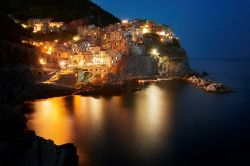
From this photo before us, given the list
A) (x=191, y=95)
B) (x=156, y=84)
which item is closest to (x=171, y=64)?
(x=156, y=84)

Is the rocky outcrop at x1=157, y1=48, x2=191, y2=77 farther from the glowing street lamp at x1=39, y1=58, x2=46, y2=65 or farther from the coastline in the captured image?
the glowing street lamp at x1=39, y1=58, x2=46, y2=65

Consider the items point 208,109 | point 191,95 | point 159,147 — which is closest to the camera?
point 159,147

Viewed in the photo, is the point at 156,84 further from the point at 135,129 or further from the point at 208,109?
the point at 135,129

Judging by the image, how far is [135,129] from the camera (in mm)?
28062

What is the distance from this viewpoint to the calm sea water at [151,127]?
20.7 metres

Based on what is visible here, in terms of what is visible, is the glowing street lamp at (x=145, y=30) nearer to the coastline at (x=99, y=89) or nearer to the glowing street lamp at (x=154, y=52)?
the glowing street lamp at (x=154, y=52)

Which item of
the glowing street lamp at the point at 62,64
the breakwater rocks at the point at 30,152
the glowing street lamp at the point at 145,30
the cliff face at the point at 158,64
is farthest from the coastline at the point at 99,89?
the glowing street lamp at the point at 145,30

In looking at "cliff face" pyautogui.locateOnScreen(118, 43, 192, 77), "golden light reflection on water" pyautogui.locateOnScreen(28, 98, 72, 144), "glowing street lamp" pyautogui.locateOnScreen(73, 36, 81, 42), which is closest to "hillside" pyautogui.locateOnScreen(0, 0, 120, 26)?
"glowing street lamp" pyautogui.locateOnScreen(73, 36, 81, 42)

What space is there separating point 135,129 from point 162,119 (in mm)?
5024

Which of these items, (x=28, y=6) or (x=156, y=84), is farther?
(x=28, y=6)

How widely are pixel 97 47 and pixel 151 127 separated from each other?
128 ft

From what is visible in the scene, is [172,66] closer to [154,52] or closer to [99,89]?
[154,52]

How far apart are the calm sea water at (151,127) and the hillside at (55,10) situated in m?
54.8

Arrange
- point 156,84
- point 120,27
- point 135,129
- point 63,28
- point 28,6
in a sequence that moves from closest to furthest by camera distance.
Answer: point 135,129 < point 156,84 < point 120,27 < point 63,28 < point 28,6
